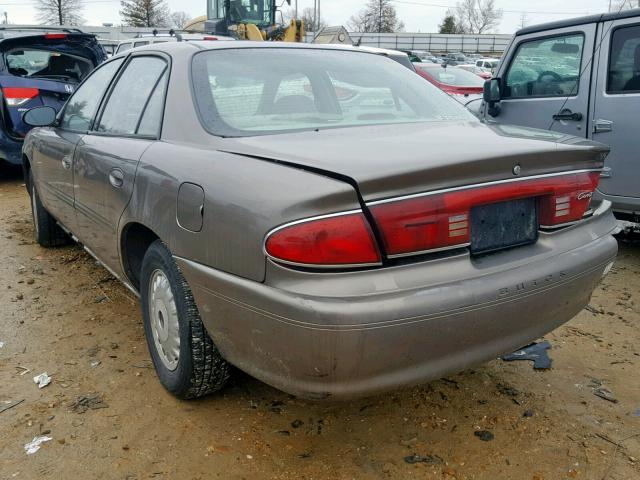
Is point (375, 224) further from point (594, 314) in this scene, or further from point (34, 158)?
point (34, 158)

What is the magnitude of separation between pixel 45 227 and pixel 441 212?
4072 mm

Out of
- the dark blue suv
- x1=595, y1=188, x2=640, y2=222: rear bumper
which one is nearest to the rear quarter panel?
x1=595, y1=188, x2=640, y2=222: rear bumper

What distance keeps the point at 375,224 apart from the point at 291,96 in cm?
117

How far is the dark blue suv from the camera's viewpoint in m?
7.21

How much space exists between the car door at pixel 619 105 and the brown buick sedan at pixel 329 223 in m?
2.25

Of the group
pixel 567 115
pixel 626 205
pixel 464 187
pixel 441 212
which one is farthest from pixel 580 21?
pixel 441 212

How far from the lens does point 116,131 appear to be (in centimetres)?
323

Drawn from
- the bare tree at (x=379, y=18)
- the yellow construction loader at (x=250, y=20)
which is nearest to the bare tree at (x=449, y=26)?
the bare tree at (x=379, y=18)

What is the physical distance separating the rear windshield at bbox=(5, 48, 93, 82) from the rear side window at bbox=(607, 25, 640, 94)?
6416 millimetres

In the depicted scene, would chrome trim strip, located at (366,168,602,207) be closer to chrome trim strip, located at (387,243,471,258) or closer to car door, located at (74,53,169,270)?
chrome trim strip, located at (387,243,471,258)

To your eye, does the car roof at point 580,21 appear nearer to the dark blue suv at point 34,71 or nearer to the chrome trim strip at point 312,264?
the chrome trim strip at point 312,264

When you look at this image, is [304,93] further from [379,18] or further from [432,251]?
[379,18]

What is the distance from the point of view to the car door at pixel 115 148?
285 centimetres

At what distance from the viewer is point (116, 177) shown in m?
2.93
